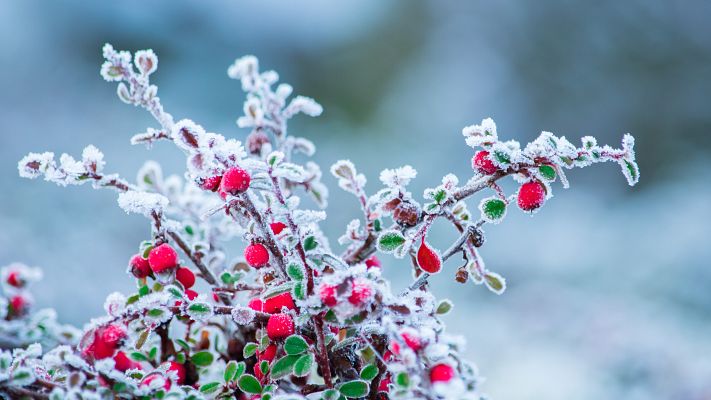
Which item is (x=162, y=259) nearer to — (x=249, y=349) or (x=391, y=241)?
(x=249, y=349)

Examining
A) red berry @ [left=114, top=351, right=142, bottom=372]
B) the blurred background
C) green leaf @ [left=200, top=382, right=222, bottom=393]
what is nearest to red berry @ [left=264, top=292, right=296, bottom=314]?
green leaf @ [left=200, top=382, right=222, bottom=393]

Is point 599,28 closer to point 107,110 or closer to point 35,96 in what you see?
point 107,110

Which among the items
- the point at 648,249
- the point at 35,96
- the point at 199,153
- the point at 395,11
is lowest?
the point at 199,153

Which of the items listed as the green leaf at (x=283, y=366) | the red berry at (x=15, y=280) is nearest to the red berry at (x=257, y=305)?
the green leaf at (x=283, y=366)

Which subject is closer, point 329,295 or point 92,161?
point 329,295

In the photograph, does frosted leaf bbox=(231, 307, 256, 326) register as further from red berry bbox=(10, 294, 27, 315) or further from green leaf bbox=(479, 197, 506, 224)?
red berry bbox=(10, 294, 27, 315)

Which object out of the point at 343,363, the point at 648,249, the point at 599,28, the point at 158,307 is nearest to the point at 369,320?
the point at 343,363

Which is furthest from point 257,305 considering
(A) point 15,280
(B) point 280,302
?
(A) point 15,280

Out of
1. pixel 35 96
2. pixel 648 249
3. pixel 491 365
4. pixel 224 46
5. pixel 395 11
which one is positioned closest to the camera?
pixel 491 365
